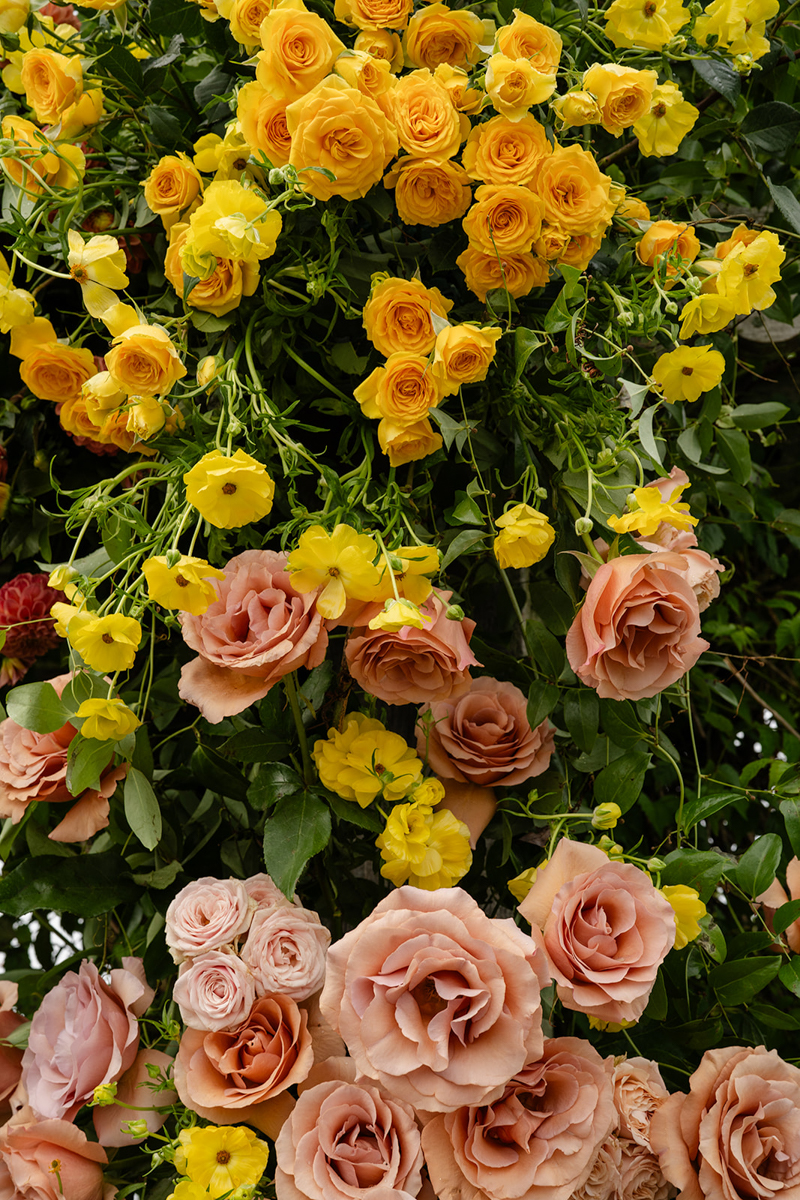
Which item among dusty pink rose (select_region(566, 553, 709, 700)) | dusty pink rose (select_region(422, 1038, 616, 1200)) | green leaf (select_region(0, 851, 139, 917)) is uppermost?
dusty pink rose (select_region(566, 553, 709, 700))

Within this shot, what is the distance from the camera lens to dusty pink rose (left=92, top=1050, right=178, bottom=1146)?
0.81 m

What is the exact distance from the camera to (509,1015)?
Answer: 1.99ft

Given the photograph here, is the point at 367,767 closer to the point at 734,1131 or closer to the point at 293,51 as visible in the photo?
the point at 734,1131

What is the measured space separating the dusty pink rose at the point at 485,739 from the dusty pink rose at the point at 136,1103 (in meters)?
0.37

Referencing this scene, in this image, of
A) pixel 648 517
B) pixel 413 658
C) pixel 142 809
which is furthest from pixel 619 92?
pixel 142 809

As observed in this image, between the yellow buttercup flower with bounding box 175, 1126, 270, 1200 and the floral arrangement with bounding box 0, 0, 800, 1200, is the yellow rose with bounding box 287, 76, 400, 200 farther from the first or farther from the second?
the yellow buttercup flower with bounding box 175, 1126, 270, 1200

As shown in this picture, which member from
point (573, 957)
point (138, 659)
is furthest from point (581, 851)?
point (138, 659)

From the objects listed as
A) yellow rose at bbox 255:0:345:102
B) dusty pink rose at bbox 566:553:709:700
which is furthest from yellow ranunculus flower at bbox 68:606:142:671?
yellow rose at bbox 255:0:345:102

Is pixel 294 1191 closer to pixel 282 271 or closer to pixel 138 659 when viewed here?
pixel 138 659

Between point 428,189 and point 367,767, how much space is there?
1.59 ft

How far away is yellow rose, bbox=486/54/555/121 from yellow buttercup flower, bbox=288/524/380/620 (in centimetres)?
37

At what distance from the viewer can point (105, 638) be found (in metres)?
0.69

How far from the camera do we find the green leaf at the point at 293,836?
2.39 feet

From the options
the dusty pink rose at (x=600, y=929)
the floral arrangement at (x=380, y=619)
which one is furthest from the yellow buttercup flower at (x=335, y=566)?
the dusty pink rose at (x=600, y=929)
